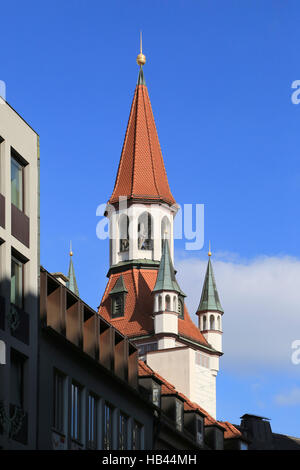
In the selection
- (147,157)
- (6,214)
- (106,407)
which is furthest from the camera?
(147,157)

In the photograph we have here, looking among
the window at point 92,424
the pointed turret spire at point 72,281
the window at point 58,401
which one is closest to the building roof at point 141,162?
the pointed turret spire at point 72,281

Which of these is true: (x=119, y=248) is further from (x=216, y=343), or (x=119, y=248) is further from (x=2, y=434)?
(x=2, y=434)

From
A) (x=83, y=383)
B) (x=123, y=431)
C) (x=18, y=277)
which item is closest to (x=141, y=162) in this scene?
(x=123, y=431)

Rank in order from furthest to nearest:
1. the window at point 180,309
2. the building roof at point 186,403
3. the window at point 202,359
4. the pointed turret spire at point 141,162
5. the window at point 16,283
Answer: the pointed turret spire at point 141,162, the window at point 180,309, the window at point 202,359, the building roof at point 186,403, the window at point 16,283

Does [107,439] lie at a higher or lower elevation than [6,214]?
lower

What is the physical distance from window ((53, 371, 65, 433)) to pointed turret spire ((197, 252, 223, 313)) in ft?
302

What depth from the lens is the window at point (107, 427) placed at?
171 feet

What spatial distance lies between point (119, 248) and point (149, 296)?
735 cm

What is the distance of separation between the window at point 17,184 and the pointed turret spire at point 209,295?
9306 centimetres

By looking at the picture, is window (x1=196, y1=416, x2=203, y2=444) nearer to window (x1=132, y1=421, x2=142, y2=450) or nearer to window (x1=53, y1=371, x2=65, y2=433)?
window (x1=132, y1=421, x2=142, y2=450)

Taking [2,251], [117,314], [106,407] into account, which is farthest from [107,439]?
[117,314]

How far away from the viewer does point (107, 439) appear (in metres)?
52.2

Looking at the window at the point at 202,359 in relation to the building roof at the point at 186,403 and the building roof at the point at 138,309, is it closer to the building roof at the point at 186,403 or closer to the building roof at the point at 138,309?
the building roof at the point at 138,309
